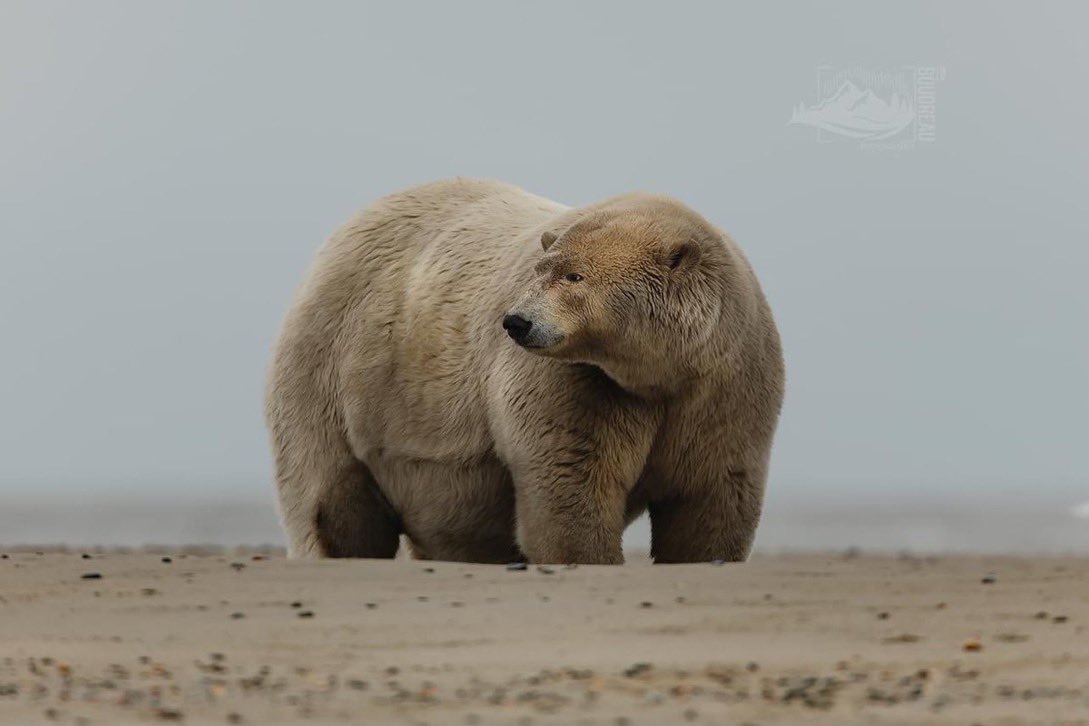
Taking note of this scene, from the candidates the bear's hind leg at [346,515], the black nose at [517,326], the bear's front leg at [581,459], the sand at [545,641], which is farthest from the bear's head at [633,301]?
the bear's hind leg at [346,515]

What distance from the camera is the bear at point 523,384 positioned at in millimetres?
9484

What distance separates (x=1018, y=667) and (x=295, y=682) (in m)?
2.61

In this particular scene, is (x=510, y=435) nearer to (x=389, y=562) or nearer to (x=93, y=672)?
(x=389, y=562)

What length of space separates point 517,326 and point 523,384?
0.69 m

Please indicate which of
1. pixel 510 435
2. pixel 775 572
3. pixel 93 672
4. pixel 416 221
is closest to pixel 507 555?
pixel 510 435

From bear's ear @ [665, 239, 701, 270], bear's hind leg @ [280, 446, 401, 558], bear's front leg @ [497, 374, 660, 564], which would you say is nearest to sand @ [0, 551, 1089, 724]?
bear's front leg @ [497, 374, 660, 564]

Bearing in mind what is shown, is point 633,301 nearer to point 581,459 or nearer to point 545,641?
point 581,459

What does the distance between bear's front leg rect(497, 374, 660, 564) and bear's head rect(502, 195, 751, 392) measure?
198 mm

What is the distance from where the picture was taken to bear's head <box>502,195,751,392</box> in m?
9.24

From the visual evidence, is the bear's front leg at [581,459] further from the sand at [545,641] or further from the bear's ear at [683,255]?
the sand at [545,641]

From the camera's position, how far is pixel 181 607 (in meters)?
7.38

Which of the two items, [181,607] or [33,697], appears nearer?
[33,697]

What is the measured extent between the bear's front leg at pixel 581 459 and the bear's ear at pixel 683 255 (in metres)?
0.78

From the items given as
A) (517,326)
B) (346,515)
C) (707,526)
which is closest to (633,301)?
(517,326)
